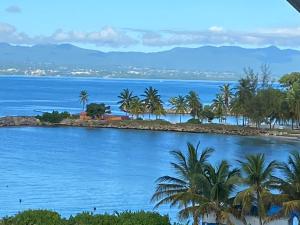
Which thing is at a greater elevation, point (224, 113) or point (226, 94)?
point (226, 94)

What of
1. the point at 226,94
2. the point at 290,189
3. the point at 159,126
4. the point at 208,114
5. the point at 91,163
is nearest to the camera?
the point at 290,189

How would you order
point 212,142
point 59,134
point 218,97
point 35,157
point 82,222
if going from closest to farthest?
point 82,222 < point 35,157 < point 212,142 < point 59,134 < point 218,97

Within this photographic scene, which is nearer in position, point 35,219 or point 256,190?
point 35,219

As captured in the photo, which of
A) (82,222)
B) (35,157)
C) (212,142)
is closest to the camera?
(82,222)

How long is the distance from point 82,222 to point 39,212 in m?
1.24

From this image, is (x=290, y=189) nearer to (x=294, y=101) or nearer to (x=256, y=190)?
(x=256, y=190)

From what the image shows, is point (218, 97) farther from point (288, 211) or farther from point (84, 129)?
point (288, 211)

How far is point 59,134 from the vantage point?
254ft

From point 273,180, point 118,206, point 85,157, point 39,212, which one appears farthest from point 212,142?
point 39,212

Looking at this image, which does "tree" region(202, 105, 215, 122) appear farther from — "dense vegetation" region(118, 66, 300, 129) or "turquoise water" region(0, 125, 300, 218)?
"turquoise water" region(0, 125, 300, 218)

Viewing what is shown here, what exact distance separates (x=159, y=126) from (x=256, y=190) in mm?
64908

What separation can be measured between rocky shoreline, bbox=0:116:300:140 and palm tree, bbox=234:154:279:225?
187 feet

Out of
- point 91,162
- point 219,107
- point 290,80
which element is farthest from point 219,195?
point 290,80

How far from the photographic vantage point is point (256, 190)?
1975 centimetres
